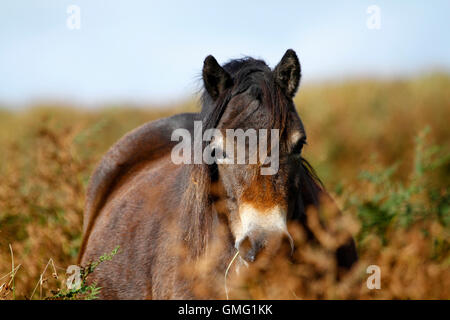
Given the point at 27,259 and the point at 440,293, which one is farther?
the point at 27,259

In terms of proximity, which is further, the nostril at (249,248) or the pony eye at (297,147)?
the pony eye at (297,147)

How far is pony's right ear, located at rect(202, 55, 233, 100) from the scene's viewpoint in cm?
304

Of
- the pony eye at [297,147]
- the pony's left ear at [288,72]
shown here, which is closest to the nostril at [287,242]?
the pony eye at [297,147]

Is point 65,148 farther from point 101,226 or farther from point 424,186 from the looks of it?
point 424,186

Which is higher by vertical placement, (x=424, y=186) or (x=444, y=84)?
(x=444, y=84)

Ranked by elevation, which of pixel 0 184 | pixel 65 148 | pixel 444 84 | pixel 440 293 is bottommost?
pixel 440 293

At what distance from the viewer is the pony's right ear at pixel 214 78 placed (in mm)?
3043

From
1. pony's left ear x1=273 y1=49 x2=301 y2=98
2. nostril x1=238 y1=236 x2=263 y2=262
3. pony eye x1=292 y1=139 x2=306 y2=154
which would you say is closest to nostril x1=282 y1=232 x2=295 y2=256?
nostril x1=238 y1=236 x2=263 y2=262

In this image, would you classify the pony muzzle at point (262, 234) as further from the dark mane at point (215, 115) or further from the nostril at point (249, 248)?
the dark mane at point (215, 115)

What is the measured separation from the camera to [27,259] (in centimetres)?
437

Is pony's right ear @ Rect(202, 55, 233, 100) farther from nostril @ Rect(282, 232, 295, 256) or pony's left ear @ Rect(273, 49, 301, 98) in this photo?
nostril @ Rect(282, 232, 295, 256)

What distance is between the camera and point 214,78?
3104 mm
